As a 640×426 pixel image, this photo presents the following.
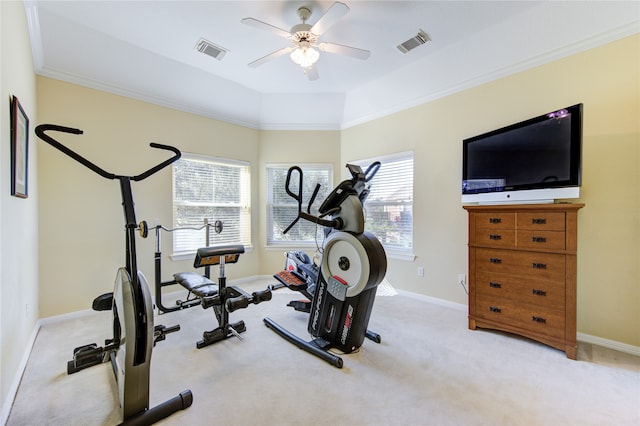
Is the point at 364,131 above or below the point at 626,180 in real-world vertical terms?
above

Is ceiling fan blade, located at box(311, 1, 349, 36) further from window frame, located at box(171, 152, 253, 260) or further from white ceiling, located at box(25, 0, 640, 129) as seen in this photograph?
window frame, located at box(171, 152, 253, 260)

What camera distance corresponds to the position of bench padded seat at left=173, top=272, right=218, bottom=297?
2443 mm

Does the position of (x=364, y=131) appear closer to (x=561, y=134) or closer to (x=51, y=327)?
(x=561, y=134)

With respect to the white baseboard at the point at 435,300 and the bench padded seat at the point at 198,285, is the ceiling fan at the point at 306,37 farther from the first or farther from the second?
the white baseboard at the point at 435,300

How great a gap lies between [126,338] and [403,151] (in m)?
3.62

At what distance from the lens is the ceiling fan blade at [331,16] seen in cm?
198

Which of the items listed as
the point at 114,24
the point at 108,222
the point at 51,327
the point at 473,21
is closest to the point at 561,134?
the point at 473,21

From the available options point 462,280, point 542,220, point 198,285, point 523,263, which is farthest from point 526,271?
point 198,285

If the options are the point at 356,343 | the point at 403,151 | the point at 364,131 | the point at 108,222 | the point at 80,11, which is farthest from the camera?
the point at 364,131

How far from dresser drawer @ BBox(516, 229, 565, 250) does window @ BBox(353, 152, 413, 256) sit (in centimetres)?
150

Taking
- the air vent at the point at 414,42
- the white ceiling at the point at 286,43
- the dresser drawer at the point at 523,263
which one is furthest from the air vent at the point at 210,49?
the dresser drawer at the point at 523,263

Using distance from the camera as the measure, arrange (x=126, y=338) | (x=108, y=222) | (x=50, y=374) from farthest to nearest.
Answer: (x=108, y=222) < (x=50, y=374) < (x=126, y=338)

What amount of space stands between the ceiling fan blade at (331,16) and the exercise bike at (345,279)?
46.3 inches

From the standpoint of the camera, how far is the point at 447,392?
70.2 inches
